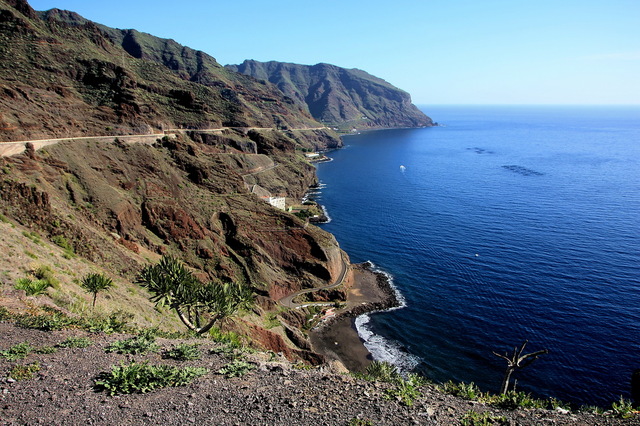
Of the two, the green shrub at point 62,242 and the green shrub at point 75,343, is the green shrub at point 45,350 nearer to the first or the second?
the green shrub at point 75,343

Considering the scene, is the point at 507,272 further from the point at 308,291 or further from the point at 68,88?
the point at 68,88

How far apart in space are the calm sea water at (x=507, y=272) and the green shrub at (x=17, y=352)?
36864 mm

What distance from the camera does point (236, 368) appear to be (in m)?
17.0

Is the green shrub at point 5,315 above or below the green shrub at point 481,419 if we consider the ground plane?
above

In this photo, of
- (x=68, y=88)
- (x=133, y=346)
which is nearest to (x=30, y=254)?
(x=133, y=346)

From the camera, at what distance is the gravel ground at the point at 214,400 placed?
12.7 meters

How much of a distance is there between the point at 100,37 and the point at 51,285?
92931 millimetres

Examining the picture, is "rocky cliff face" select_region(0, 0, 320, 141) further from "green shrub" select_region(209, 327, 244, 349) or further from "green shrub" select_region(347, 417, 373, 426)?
"green shrub" select_region(347, 417, 373, 426)

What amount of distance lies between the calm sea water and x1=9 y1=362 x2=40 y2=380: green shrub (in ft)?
122

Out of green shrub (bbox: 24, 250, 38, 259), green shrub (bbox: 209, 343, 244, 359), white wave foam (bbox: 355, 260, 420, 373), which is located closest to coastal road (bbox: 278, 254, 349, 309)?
white wave foam (bbox: 355, 260, 420, 373)

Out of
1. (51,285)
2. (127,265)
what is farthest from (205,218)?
(51,285)

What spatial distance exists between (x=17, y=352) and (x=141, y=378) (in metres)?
5.13

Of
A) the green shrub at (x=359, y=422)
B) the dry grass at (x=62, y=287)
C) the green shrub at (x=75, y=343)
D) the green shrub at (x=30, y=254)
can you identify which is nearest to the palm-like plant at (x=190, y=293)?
the dry grass at (x=62, y=287)

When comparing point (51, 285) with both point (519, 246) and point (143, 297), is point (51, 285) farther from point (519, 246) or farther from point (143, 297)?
point (519, 246)
